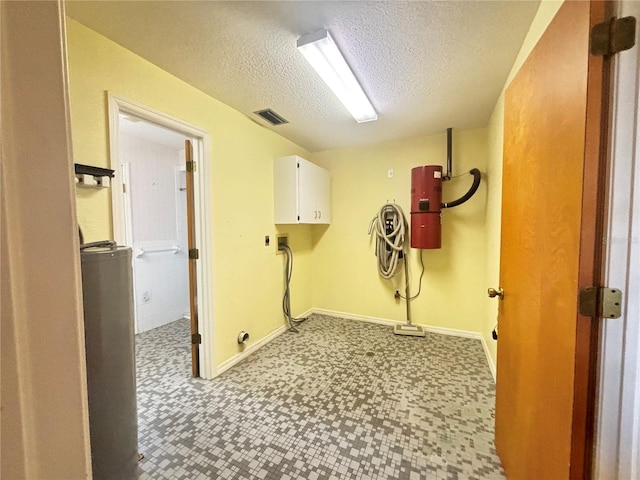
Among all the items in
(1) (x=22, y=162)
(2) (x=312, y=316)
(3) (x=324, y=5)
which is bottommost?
(2) (x=312, y=316)

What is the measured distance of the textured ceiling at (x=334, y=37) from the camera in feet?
4.05

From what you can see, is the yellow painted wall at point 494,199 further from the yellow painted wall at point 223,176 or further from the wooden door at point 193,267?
the wooden door at point 193,267

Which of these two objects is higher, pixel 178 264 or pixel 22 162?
pixel 22 162

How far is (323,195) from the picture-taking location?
3.31 metres

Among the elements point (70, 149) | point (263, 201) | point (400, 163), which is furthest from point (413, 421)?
point (400, 163)

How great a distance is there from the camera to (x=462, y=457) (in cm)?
135

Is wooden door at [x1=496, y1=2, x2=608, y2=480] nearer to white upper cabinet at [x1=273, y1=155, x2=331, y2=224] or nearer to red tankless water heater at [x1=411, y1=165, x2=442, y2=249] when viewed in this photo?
red tankless water heater at [x1=411, y1=165, x2=442, y2=249]

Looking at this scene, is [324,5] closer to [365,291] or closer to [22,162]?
[22,162]

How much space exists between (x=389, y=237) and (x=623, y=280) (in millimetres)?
2347

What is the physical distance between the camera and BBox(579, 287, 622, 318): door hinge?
71 cm

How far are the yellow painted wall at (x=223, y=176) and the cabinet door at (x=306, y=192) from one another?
34 cm

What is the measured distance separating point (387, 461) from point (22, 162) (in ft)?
5.91

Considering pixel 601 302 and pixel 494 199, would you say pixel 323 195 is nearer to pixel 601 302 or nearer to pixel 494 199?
pixel 494 199

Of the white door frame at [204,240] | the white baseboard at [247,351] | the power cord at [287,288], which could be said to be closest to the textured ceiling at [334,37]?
the white door frame at [204,240]
